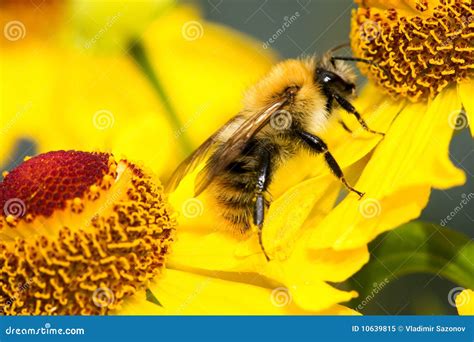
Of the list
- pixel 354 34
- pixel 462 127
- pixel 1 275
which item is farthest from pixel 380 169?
pixel 1 275

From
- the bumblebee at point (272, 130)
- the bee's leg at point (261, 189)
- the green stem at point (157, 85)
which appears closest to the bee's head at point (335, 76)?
the bumblebee at point (272, 130)

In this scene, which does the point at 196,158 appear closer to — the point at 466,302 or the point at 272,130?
the point at 272,130

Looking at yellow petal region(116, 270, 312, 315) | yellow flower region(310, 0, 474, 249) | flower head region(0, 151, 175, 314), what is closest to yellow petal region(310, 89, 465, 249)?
yellow flower region(310, 0, 474, 249)

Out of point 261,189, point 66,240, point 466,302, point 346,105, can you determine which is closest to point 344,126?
point 346,105

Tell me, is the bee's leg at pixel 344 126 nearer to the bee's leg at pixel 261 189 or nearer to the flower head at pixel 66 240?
the bee's leg at pixel 261 189

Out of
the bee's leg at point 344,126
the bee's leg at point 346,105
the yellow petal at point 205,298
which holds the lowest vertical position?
the yellow petal at point 205,298

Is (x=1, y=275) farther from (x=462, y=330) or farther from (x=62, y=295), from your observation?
(x=462, y=330)

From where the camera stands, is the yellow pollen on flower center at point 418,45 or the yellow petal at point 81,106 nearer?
the yellow pollen on flower center at point 418,45
